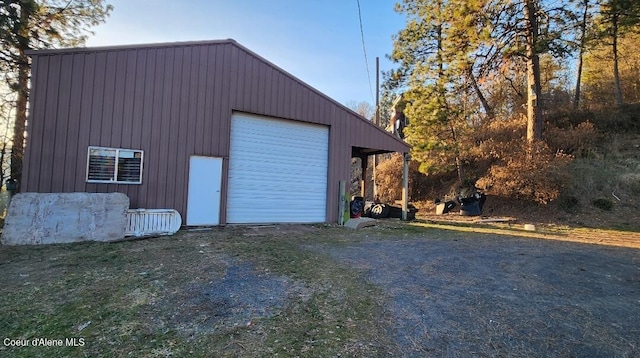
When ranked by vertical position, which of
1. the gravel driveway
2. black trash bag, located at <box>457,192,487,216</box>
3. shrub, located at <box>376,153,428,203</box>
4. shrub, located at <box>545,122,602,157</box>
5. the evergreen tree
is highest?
the evergreen tree

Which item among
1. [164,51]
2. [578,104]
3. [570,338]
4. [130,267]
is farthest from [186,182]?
[578,104]

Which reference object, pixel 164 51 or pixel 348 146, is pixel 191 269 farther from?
pixel 348 146

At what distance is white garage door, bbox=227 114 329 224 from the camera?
9.28 metres

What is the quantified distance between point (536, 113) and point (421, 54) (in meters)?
7.03

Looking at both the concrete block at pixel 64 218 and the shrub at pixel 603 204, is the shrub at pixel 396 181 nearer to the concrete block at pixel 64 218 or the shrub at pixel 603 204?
the shrub at pixel 603 204

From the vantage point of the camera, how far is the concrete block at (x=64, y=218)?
6.15m

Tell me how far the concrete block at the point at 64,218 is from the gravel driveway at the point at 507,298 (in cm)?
443

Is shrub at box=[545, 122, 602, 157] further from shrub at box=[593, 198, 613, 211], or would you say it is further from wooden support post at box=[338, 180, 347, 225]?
wooden support post at box=[338, 180, 347, 225]

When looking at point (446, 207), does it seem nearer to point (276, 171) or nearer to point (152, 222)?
point (276, 171)

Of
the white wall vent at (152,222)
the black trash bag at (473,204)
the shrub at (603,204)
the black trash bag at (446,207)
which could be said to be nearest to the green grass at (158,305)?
the white wall vent at (152,222)

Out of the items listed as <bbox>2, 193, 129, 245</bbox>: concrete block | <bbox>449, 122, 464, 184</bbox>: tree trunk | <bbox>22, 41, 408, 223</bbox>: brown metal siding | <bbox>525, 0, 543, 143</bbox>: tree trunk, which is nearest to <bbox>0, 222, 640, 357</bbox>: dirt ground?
<bbox>2, 193, 129, 245</bbox>: concrete block

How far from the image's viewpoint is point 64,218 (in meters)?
6.51

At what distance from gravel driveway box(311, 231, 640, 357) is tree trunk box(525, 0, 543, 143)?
7.13 m

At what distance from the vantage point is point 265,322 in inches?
116
